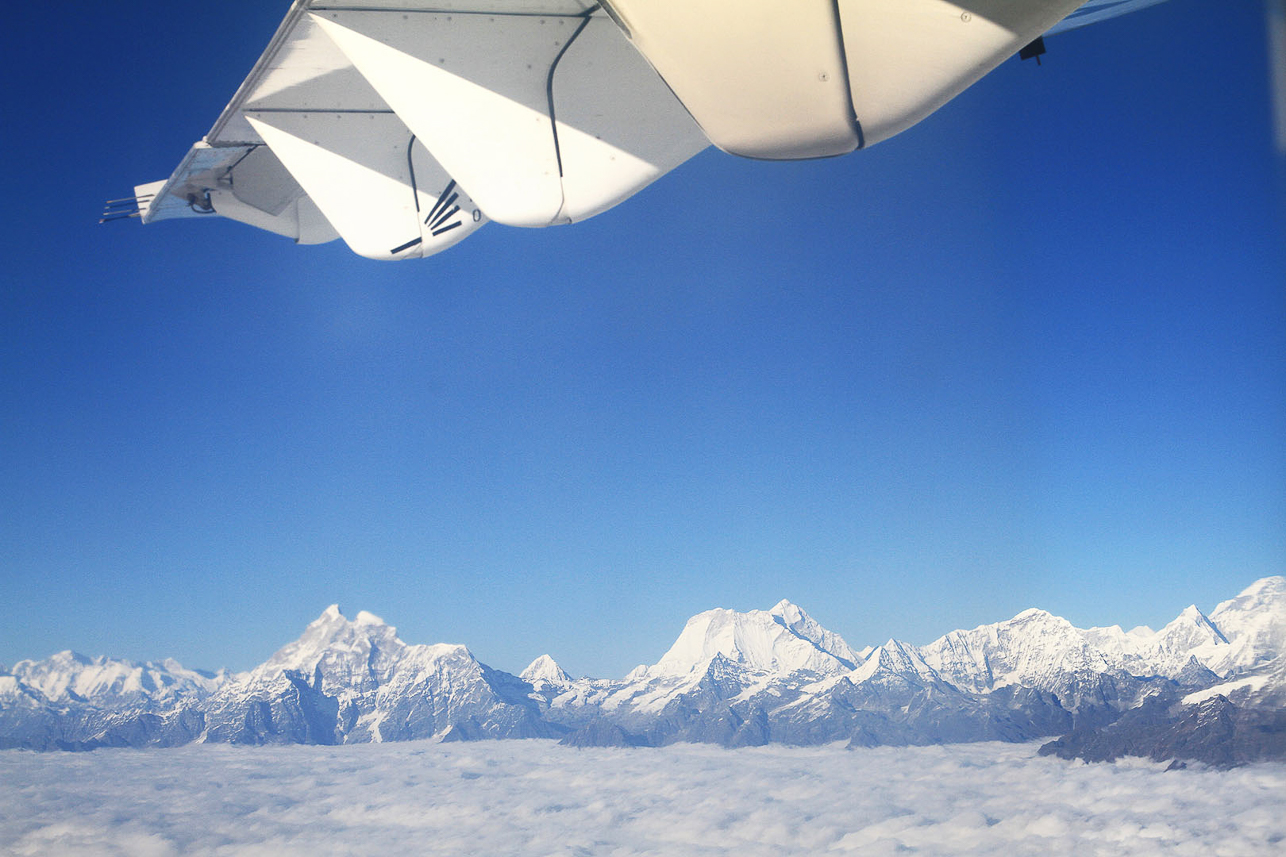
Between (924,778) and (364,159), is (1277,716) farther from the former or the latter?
(364,159)

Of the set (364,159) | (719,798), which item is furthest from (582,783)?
(364,159)

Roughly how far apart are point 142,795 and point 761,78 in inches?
6794

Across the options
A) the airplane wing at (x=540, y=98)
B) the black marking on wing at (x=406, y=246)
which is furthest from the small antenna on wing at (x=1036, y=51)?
the black marking on wing at (x=406, y=246)

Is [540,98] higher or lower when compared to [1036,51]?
higher

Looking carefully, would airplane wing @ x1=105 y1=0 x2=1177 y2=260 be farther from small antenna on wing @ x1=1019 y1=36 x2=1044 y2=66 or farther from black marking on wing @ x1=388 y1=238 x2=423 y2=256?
small antenna on wing @ x1=1019 y1=36 x2=1044 y2=66

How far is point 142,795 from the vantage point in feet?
447

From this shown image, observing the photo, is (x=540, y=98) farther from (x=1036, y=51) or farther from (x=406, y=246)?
(x=1036, y=51)

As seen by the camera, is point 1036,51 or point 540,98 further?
point 540,98

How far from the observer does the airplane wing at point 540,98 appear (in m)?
1.31

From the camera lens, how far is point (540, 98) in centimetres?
285

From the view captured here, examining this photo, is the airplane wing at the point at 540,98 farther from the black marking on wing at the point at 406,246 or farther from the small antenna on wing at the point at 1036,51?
the small antenna on wing at the point at 1036,51

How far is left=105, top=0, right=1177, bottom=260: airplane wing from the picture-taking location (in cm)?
131

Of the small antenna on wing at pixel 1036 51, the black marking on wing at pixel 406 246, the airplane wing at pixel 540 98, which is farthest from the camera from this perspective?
the black marking on wing at pixel 406 246

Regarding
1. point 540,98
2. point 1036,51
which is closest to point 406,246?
point 540,98
